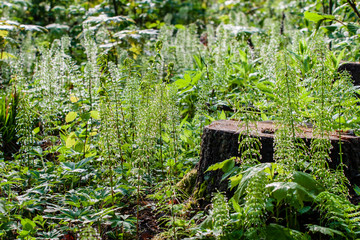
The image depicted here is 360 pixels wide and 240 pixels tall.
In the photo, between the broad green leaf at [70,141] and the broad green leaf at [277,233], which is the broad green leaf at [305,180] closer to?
the broad green leaf at [277,233]

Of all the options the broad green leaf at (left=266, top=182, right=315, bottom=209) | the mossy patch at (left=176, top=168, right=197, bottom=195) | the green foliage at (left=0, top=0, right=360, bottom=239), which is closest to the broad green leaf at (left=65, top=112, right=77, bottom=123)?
the green foliage at (left=0, top=0, right=360, bottom=239)

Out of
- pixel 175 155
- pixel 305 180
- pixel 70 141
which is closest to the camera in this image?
pixel 305 180

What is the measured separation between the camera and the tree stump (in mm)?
2699

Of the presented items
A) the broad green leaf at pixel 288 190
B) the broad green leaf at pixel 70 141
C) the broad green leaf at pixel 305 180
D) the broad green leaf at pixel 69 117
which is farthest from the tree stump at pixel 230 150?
the broad green leaf at pixel 69 117

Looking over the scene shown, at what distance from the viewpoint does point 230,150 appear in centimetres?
287

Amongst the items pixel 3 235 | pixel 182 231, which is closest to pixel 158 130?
pixel 182 231

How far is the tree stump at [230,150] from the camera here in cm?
270

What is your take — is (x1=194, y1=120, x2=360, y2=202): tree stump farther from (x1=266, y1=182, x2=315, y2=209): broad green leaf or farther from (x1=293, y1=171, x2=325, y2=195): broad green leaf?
(x1=266, y1=182, x2=315, y2=209): broad green leaf

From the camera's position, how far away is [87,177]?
319 cm

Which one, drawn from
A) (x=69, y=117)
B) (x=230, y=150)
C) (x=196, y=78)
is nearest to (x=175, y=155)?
(x=230, y=150)

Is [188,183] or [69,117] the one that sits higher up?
[69,117]

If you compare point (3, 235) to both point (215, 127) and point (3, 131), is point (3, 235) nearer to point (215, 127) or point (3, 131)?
point (215, 127)

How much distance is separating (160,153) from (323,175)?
1.82 metres

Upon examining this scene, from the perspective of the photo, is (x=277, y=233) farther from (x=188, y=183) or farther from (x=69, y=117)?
(x=69, y=117)
